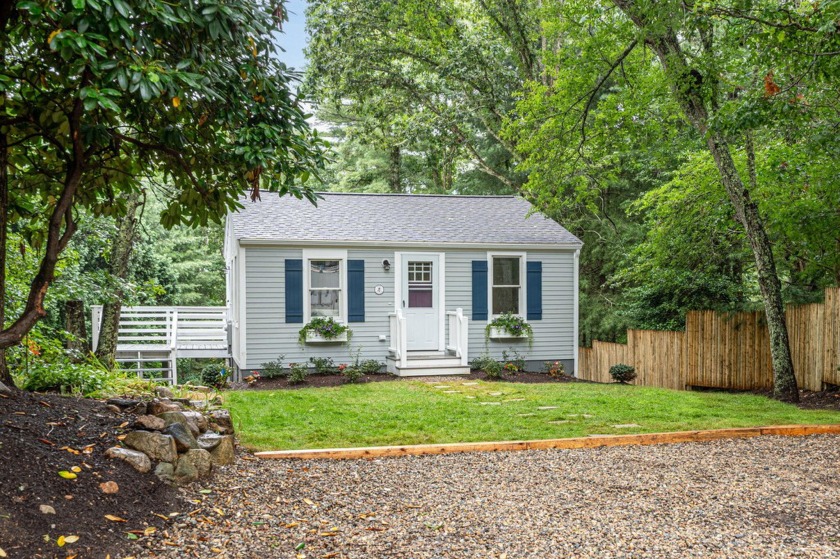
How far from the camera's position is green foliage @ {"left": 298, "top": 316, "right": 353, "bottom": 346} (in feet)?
41.0

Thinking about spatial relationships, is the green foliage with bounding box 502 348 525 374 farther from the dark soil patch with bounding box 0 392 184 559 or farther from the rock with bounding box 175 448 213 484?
the dark soil patch with bounding box 0 392 184 559

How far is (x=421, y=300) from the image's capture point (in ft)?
43.9

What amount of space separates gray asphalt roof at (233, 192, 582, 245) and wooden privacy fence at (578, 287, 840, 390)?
276 cm

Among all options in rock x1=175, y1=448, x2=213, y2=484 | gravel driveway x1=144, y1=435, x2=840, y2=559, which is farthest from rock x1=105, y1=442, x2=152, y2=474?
gravel driveway x1=144, y1=435, x2=840, y2=559

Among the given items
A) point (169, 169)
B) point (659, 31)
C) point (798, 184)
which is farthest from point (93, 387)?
point (798, 184)

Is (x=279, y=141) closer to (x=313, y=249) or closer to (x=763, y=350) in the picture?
(x=313, y=249)

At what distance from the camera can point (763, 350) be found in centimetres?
1092

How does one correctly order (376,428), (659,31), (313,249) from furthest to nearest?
(313,249) < (659,31) < (376,428)

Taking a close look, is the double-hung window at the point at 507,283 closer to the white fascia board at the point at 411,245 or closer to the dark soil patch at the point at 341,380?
the white fascia board at the point at 411,245

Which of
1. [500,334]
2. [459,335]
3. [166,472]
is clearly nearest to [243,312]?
[459,335]

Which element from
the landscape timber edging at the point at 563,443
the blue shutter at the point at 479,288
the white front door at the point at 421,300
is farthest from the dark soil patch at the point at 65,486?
the blue shutter at the point at 479,288

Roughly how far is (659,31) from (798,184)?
10.0 feet

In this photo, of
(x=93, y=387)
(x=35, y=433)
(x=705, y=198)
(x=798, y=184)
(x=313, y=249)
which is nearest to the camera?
(x=35, y=433)

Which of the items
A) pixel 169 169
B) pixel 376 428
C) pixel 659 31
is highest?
pixel 659 31
